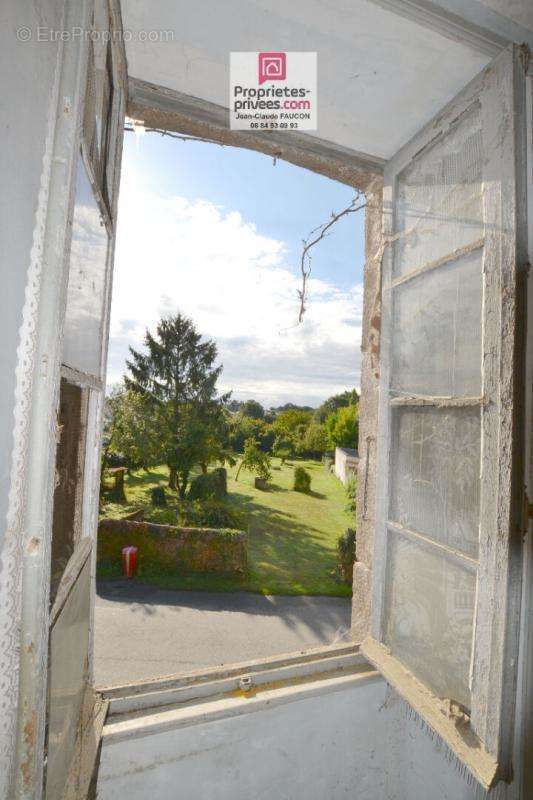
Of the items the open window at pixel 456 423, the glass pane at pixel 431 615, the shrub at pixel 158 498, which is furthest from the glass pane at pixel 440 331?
the shrub at pixel 158 498

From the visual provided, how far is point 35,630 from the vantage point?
75 cm

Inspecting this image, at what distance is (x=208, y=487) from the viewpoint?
1407cm

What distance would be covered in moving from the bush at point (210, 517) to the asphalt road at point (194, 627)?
8.34 ft

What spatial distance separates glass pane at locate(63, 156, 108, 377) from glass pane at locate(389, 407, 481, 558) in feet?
4.98

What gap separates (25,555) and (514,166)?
6.54ft

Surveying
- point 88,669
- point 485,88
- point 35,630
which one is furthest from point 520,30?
point 88,669

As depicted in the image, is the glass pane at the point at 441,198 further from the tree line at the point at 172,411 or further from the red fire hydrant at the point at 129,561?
the tree line at the point at 172,411

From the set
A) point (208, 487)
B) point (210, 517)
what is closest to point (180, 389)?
point (208, 487)

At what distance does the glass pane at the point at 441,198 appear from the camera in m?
1.61

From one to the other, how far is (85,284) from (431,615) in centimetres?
200

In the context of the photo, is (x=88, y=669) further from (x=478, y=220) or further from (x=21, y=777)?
(x=478, y=220)

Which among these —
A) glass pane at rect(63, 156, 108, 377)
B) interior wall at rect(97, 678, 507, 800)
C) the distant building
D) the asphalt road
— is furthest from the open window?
the distant building

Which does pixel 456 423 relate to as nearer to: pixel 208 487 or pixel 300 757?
pixel 300 757

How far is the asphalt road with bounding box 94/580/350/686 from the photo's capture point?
5.65m
